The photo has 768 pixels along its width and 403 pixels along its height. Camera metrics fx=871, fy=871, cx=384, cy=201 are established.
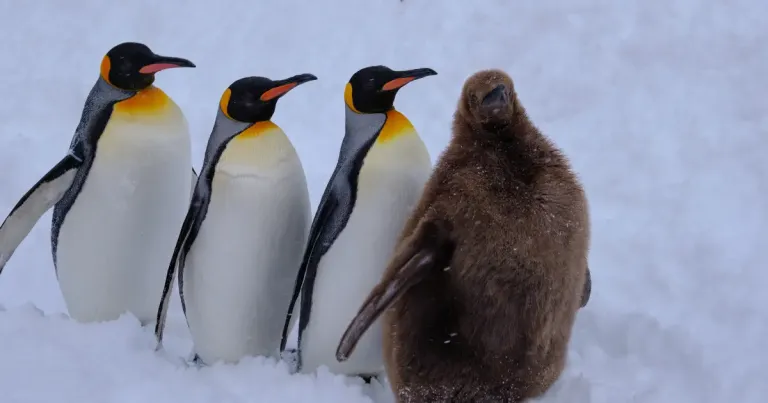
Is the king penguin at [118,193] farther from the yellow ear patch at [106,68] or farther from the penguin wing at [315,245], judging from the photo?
the penguin wing at [315,245]

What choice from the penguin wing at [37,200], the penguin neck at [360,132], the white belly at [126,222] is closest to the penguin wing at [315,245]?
the penguin neck at [360,132]

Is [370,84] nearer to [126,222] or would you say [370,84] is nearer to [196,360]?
[126,222]

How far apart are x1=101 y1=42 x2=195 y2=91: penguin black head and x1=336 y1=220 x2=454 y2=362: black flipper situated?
4.28ft

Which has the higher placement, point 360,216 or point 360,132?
point 360,132

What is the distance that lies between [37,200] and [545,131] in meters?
2.64

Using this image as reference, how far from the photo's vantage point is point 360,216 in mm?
2592

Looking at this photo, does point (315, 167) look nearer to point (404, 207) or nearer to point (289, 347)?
point (289, 347)

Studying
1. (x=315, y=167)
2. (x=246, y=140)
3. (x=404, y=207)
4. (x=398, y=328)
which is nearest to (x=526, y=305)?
(x=398, y=328)

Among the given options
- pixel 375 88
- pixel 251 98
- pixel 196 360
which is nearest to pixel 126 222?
pixel 196 360

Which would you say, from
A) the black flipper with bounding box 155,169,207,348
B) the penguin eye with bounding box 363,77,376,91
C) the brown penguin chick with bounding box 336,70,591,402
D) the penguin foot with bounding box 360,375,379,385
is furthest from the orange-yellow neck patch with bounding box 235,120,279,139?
the penguin foot with bounding box 360,375,379,385

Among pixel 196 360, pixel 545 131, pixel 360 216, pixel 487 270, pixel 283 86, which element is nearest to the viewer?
pixel 487 270

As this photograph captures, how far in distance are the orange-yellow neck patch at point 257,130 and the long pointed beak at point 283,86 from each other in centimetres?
8

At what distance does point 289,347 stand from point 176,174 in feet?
2.36

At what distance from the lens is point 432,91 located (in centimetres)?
519
